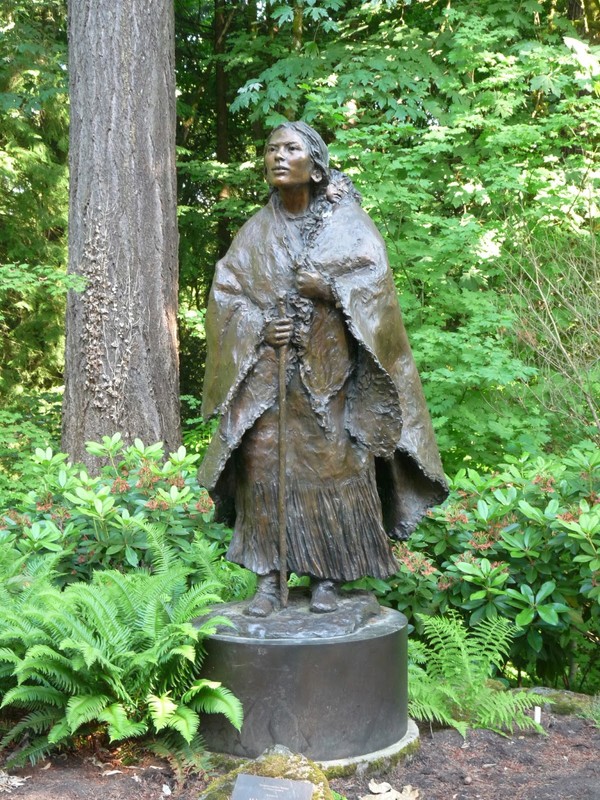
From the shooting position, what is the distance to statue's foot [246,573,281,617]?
14.0 ft

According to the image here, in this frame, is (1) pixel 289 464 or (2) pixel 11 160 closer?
(1) pixel 289 464

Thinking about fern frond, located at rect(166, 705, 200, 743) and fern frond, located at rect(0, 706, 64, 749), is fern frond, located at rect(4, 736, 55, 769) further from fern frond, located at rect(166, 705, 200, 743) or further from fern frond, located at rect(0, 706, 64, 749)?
fern frond, located at rect(166, 705, 200, 743)

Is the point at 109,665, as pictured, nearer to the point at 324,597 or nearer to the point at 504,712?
the point at 324,597

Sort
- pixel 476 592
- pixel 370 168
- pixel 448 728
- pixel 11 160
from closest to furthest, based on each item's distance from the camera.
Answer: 1. pixel 448 728
2. pixel 476 592
3. pixel 370 168
4. pixel 11 160

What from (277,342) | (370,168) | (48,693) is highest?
(370,168)

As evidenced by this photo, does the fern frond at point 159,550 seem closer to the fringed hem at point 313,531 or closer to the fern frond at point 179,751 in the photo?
the fringed hem at point 313,531

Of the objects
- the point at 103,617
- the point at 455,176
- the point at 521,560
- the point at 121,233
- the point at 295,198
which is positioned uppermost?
the point at 455,176

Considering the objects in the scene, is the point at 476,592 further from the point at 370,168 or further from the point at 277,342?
the point at 370,168

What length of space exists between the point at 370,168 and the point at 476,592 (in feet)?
14.0

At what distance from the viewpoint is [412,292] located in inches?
334

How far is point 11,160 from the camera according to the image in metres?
11.6

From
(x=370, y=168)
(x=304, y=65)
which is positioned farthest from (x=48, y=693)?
(x=304, y=65)

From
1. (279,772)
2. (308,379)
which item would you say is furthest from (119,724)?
(308,379)

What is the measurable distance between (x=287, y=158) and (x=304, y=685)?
2.37 m
